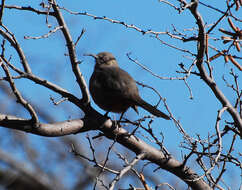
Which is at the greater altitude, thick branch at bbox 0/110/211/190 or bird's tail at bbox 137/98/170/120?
bird's tail at bbox 137/98/170/120

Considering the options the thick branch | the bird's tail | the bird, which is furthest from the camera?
the bird

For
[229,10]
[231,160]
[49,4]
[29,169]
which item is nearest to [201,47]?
[229,10]

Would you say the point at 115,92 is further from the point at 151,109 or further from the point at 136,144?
the point at 136,144

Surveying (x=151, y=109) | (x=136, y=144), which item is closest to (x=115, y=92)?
(x=151, y=109)

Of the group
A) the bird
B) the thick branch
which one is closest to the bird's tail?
the bird

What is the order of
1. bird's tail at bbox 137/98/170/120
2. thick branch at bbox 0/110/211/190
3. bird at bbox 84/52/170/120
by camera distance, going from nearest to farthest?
thick branch at bbox 0/110/211/190 < bird's tail at bbox 137/98/170/120 < bird at bbox 84/52/170/120

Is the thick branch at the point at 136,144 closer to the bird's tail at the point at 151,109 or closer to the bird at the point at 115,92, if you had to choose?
the bird's tail at the point at 151,109

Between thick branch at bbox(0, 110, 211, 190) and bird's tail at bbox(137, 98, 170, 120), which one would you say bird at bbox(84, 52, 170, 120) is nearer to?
bird's tail at bbox(137, 98, 170, 120)

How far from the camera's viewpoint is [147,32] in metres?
4.30

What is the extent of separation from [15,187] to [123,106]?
17.9ft

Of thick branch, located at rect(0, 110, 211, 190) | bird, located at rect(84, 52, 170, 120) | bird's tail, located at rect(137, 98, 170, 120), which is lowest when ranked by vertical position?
thick branch, located at rect(0, 110, 211, 190)

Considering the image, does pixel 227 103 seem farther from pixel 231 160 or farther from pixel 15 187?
pixel 15 187

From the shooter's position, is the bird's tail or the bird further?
the bird

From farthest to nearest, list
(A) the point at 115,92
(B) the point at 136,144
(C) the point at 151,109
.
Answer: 1. (A) the point at 115,92
2. (C) the point at 151,109
3. (B) the point at 136,144
